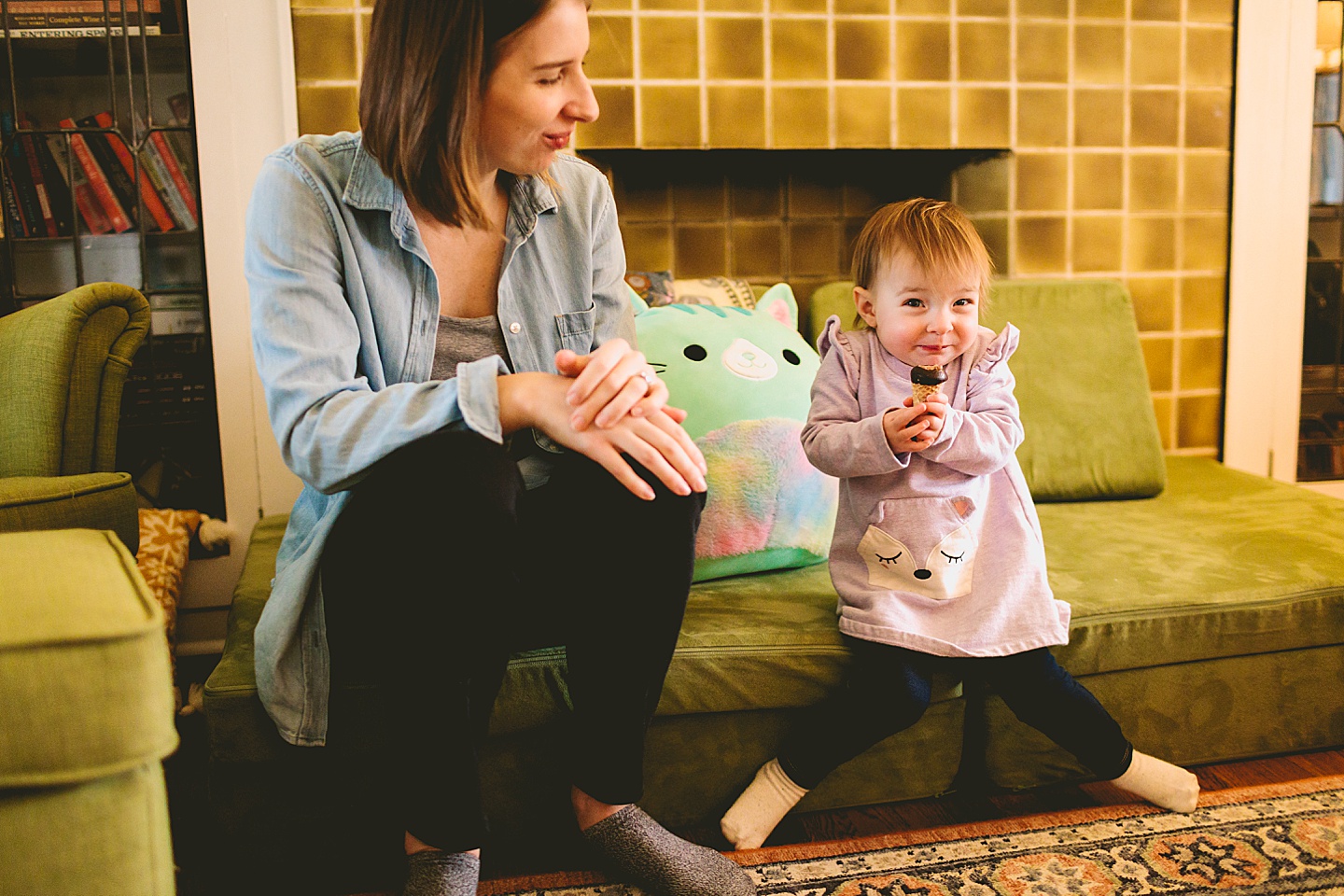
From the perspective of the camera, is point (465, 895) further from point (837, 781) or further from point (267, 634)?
point (837, 781)

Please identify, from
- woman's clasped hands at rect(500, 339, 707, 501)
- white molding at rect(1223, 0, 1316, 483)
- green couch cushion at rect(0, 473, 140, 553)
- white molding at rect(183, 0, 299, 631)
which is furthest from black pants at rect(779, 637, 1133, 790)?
white molding at rect(1223, 0, 1316, 483)

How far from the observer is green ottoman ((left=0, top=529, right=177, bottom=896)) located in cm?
71

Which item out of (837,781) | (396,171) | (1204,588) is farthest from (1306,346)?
(396,171)

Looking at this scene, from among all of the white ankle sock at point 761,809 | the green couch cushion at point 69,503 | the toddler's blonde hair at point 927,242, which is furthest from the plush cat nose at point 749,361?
the green couch cushion at point 69,503

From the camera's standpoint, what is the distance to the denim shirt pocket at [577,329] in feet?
4.00

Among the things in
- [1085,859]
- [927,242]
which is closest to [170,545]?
[927,242]

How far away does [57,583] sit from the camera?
0.79 metres

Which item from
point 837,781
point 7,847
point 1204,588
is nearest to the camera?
point 7,847

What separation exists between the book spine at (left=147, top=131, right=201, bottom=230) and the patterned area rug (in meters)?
1.42

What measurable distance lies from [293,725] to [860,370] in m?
0.82

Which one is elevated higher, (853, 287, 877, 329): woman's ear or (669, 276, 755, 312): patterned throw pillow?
(669, 276, 755, 312): patterned throw pillow

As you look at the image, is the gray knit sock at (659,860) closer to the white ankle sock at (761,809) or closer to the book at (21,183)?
the white ankle sock at (761,809)

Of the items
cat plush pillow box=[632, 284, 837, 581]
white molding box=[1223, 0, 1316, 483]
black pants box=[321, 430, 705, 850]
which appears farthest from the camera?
white molding box=[1223, 0, 1316, 483]

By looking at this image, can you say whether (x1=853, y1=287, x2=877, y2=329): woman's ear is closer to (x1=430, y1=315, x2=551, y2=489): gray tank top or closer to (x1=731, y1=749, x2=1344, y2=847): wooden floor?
(x1=430, y1=315, x2=551, y2=489): gray tank top
